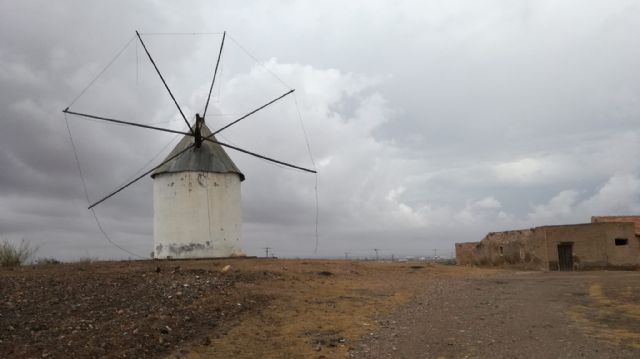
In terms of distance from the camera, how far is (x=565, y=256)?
2445cm

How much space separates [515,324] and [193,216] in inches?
572

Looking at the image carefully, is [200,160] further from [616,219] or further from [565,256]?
[616,219]

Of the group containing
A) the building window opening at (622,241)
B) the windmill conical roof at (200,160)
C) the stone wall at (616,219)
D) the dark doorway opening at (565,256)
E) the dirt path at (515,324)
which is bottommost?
the dirt path at (515,324)

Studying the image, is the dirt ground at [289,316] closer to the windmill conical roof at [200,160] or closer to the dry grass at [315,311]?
the dry grass at [315,311]

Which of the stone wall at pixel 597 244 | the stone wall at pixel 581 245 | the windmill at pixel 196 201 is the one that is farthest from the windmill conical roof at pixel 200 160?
the stone wall at pixel 597 244

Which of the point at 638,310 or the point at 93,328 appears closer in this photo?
the point at 93,328

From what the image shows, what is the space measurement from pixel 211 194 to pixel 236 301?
1069 cm

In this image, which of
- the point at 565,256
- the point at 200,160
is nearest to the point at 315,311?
the point at 200,160

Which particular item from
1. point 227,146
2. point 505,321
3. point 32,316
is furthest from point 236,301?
point 227,146

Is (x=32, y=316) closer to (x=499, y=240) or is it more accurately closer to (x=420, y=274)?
(x=420, y=274)

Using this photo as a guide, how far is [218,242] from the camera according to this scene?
22453mm

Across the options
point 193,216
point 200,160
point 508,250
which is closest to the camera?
point 193,216

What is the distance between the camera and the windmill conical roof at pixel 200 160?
22547 millimetres

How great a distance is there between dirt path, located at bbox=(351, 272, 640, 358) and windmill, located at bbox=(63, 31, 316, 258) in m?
9.95
